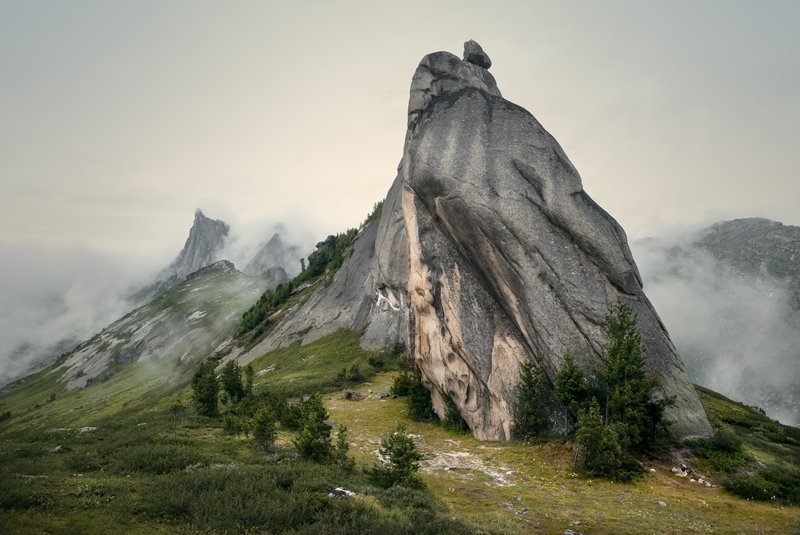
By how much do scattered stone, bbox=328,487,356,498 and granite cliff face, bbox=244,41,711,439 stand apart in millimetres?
18575

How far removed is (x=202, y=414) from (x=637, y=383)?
4090 centimetres

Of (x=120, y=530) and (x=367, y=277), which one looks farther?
(x=367, y=277)

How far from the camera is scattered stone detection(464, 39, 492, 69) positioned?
5403 cm

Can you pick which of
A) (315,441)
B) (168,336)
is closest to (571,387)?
(315,441)

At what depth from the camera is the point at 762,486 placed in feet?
83.3

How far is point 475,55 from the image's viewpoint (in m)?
54.1

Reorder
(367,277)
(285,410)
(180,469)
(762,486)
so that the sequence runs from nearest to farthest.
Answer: (180,469), (762,486), (285,410), (367,277)

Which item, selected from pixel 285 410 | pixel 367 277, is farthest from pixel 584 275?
pixel 367 277

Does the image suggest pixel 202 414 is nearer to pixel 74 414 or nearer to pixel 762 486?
pixel 762 486

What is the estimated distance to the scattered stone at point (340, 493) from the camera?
1942 cm

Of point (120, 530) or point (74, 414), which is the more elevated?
point (120, 530)

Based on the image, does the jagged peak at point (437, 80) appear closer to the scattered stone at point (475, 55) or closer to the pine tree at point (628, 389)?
the scattered stone at point (475, 55)

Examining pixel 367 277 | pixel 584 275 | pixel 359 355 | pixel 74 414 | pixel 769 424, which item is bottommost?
pixel 74 414

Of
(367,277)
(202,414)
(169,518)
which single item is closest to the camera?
(169,518)
